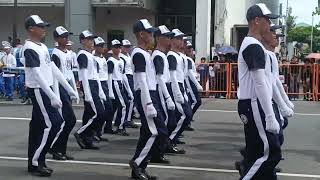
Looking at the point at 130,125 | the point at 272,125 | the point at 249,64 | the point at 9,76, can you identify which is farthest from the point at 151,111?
the point at 9,76

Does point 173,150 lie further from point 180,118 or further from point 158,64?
point 158,64

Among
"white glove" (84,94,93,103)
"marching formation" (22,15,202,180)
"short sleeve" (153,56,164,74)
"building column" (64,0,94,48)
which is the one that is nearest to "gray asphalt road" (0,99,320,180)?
"marching formation" (22,15,202,180)

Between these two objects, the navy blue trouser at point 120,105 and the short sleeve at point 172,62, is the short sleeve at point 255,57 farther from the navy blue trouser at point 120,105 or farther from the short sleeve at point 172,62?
the navy blue trouser at point 120,105

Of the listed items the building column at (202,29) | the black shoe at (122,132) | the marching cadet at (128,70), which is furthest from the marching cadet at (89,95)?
the building column at (202,29)

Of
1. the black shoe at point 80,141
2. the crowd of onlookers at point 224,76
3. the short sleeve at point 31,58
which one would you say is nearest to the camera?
the short sleeve at point 31,58

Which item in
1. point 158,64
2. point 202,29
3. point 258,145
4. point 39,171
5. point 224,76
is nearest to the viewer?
point 258,145

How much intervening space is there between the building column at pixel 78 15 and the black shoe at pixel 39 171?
20.7 metres

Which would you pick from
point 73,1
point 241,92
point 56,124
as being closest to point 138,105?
point 56,124

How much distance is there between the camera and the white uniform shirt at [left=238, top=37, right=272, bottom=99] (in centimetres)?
588

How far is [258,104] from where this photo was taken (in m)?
5.99

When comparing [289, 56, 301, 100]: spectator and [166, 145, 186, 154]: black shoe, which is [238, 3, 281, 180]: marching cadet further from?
[289, 56, 301, 100]: spectator

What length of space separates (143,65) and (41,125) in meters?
1.67

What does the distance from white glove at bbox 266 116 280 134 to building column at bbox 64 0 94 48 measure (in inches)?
919

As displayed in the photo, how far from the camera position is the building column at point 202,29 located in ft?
88.4
